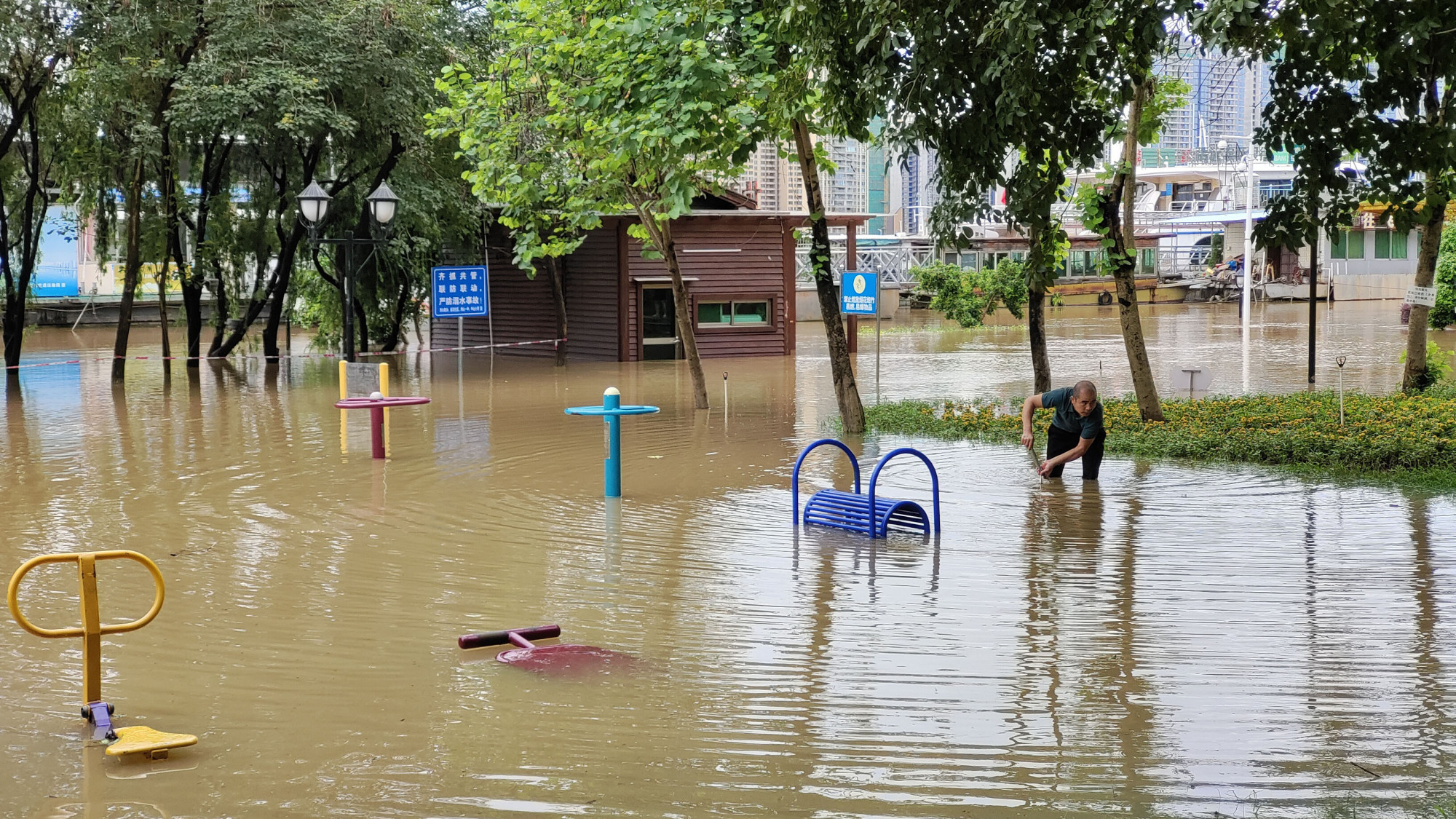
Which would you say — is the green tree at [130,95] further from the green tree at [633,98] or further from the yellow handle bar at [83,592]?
the yellow handle bar at [83,592]

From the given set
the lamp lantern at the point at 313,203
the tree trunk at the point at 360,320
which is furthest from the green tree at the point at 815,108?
the tree trunk at the point at 360,320

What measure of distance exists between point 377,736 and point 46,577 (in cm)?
449

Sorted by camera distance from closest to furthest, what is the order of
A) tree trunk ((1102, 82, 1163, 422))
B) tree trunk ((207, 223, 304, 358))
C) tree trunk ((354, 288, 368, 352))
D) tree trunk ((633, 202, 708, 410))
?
tree trunk ((1102, 82, 1163, 422)) → tree trunk ((633, 202, 708, 410)) → tree trunk ((207, 223, 304, 358)) → tree trunk ((354, 288, 368, 352))

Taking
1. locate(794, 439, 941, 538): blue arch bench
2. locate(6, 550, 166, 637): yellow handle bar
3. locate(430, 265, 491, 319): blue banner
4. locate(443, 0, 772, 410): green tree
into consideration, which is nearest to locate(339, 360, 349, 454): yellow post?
locate(443, 0, 772, 410): green tree

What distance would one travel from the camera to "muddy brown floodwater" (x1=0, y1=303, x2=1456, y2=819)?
5270mm

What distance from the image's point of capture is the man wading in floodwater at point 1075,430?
12.4 metres

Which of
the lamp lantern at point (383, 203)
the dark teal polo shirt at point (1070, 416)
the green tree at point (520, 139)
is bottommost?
the dark teal polo shirt at point (1070, 416)

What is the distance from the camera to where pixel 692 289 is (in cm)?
3319

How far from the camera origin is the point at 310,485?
13258mm

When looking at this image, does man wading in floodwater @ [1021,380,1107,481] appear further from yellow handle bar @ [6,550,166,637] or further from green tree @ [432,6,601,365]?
yellow handle bar @ [6,550,166,637]

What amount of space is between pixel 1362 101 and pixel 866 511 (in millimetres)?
4503

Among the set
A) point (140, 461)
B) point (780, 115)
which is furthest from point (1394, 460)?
point (140, 461)

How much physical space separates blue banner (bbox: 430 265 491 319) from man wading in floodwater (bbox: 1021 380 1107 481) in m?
19.1

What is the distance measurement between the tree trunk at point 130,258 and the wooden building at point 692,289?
342 inches
